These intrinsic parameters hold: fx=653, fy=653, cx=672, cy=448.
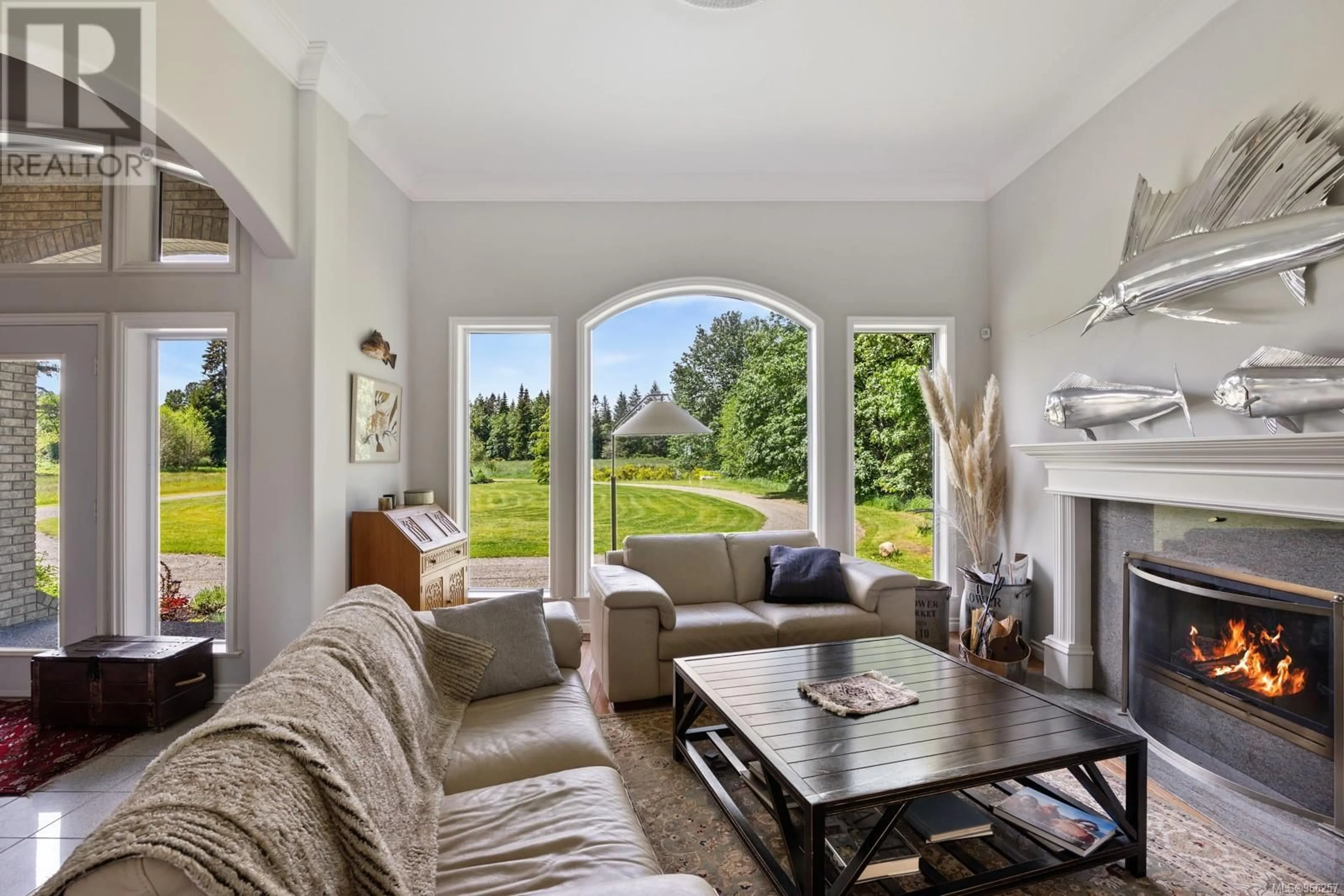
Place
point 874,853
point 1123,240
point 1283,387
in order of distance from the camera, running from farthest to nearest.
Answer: point 1123,240 → point 1283,387 → point 874,853

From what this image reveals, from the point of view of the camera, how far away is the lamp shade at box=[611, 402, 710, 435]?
3.81 metres

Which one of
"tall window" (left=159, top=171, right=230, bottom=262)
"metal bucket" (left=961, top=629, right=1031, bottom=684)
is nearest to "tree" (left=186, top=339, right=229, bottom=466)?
"tall window" (left=159, top=171, right=230, bottom=262)

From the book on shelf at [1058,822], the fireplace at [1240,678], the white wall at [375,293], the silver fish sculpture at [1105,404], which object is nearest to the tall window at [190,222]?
the white wall at [375,293]

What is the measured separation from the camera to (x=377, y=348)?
150 inches

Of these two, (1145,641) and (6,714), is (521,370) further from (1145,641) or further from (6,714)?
(1145,641)

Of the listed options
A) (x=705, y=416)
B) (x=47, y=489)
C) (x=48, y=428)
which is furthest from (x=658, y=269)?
(x=47, y=489)

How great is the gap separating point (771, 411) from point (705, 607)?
169 centimetres

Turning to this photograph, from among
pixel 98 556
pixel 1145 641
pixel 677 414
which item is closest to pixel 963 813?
pixel 1145 641

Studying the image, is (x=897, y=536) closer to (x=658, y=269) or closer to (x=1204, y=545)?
(x=1204, y=545)

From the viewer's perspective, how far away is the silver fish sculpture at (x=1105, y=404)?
2.80 meters

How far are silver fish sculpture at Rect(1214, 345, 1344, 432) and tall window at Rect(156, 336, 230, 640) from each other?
4.47m

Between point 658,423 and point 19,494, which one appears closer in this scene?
point 19,494

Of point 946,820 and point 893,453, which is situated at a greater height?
point 893,453

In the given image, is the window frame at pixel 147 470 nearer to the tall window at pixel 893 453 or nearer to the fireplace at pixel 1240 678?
the tall window at pixel 893 453
